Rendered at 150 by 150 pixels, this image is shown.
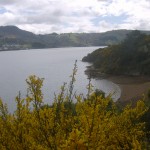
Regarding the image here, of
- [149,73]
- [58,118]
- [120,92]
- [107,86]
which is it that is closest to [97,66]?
[149,73]

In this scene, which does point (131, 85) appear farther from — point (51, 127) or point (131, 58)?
point (51, 127)

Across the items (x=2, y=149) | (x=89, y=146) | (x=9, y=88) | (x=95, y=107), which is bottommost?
(x=9, y=88)

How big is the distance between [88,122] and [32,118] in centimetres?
186

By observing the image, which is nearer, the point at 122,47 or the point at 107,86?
the point at 107,86

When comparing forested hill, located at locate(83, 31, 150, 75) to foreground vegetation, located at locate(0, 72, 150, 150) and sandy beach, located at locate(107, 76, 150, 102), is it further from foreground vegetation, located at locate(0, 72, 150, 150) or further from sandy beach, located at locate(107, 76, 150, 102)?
foreground vegetation, located at locate(0, 72, 150, 150)

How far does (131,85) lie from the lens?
221 ft

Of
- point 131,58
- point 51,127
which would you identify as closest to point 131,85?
point 131,58

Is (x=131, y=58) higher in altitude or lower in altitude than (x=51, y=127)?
lower

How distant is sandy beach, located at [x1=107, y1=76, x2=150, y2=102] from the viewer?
5594 centimetres

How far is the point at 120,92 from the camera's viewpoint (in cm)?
6166

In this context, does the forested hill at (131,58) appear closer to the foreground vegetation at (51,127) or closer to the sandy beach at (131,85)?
the sandy beach at (131,85)

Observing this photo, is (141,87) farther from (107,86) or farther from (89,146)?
(89,146)

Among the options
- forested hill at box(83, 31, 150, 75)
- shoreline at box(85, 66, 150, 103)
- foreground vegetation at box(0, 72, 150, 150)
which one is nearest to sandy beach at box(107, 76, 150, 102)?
shoreline at box(85, 66, 150, 103)

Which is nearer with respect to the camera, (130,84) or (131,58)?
(130,84)
